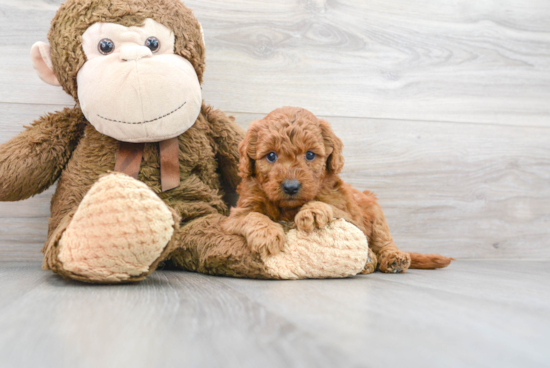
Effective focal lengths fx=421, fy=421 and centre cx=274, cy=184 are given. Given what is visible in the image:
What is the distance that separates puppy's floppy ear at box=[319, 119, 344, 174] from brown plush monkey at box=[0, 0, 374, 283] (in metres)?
0.17

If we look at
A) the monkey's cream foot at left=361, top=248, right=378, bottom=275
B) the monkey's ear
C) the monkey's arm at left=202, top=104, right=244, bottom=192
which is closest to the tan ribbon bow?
the monkey's arm at left=202, top=104, right=244, bottom=192

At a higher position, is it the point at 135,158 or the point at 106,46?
the point at 106,46

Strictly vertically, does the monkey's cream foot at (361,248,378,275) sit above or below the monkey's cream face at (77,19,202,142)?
below

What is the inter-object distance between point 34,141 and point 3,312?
579 millimetres

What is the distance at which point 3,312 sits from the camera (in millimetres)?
605

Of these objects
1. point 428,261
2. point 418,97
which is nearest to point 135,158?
point 428,261

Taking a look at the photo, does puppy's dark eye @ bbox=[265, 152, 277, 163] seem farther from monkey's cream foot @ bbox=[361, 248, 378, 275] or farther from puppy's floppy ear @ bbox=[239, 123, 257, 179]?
monkey's cream foot @ bbox=[361, 248, 378, 275]

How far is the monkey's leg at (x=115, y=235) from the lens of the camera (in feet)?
2.45

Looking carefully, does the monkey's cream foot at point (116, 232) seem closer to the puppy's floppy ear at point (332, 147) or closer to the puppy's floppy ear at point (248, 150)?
the puppy's floppy ear at point (248, 150)

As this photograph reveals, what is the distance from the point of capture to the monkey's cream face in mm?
957

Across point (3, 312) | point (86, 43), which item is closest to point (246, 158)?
point (86, 43)

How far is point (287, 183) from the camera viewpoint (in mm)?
925

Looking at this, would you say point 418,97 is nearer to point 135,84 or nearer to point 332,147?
point 332,147

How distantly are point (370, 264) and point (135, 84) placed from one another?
2.32ft
